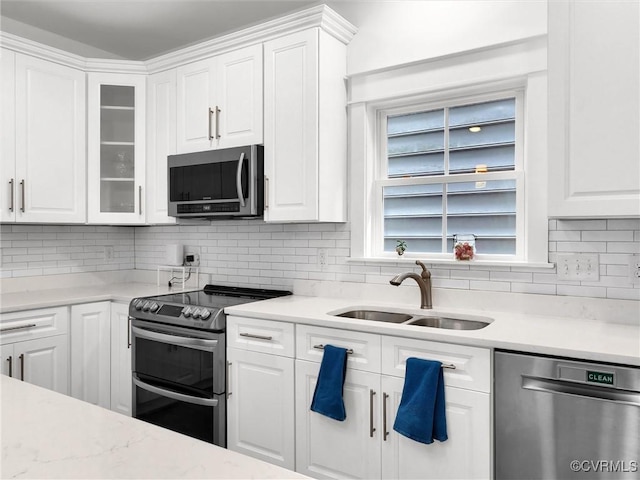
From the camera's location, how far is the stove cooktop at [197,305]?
8.52 feet

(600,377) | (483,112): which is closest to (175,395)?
(600,377)

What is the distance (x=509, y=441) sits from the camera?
181cm

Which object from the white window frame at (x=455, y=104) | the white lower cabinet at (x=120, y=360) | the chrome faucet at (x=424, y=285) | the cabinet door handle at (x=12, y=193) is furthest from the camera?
the white lower cabinet at (x=120, y=360)

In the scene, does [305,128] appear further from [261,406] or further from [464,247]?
[261,406]

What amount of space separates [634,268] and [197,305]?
221 cm

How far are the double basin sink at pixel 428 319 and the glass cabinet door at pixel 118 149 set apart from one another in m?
1.90

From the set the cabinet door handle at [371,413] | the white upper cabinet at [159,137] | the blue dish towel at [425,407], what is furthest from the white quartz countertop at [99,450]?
the white upper cabinet at [159,137]

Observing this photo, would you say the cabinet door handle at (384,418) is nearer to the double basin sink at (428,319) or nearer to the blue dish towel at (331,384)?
the blue dish towel at (331,384)

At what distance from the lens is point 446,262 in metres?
2.62

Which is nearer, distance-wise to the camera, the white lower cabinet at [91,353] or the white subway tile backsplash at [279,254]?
the white subway tile backsplash at [279,254]

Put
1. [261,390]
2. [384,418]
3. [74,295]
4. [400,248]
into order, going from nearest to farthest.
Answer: [384,418]
[261,390]
[400,248]
[74,295]

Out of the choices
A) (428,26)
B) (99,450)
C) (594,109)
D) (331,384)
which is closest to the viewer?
(99,450)

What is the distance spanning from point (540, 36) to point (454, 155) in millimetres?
719

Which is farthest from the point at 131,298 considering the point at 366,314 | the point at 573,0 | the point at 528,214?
the point at 573,0
